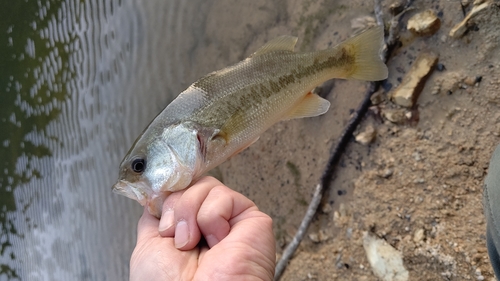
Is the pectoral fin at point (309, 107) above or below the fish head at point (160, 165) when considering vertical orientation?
below

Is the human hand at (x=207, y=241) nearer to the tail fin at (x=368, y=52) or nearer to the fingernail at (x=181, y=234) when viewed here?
the fingernail at (x=181, y=234)

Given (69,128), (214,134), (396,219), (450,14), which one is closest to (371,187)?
(396,219)

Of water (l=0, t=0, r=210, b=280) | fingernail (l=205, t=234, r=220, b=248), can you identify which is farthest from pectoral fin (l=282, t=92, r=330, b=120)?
water (l=0, t=0, r=210, b=280)

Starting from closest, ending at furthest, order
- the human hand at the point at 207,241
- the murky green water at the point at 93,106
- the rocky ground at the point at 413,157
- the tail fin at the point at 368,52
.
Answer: the human hand at the point at 207,241 → the tail fin at the point at 368,52 → the rocky ground at the point at 413,157 → the murky green water at the point at 93,106

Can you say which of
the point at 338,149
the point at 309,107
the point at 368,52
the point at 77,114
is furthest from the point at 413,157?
the point at 77,114

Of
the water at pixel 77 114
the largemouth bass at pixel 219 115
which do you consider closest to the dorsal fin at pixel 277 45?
the largemouth bass at pixel 219 115

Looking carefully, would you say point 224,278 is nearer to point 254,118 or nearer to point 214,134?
point 214,134

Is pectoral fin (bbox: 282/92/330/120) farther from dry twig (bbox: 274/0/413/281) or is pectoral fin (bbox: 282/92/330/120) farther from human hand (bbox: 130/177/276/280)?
dry twig (bbox: 274/0/413/281)
